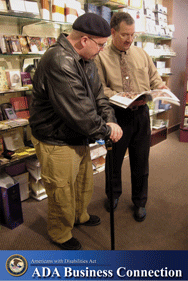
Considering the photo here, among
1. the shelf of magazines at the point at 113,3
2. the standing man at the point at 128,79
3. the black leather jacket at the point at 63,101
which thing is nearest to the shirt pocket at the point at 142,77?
the standing man at the point at 128,79

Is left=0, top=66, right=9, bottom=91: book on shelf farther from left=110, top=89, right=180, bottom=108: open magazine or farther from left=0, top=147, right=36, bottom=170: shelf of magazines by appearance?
left=110, top=89, right=180, bottom=108: open magazine

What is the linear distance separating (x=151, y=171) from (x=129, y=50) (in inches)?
69.9

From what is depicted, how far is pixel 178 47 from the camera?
4.91 metres

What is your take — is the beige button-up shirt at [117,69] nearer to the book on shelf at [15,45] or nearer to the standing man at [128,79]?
the standing man at [128,79]

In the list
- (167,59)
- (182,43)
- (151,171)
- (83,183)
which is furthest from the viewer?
(182,43)

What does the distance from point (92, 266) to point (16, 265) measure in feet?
1.59

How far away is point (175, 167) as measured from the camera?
3.42 metres

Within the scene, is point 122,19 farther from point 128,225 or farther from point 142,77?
point 128,225

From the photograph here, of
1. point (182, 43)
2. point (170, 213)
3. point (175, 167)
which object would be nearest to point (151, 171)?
point (175, 167)

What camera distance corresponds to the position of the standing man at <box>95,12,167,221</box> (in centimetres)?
189

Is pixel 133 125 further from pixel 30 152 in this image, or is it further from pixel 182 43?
pixel 182 43

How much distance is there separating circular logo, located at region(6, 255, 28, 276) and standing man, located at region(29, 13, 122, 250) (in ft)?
1.06

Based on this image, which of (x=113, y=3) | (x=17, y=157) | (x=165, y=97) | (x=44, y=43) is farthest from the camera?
(x=113, y=3)

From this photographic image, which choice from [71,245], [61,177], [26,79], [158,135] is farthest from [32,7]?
[158,135]
